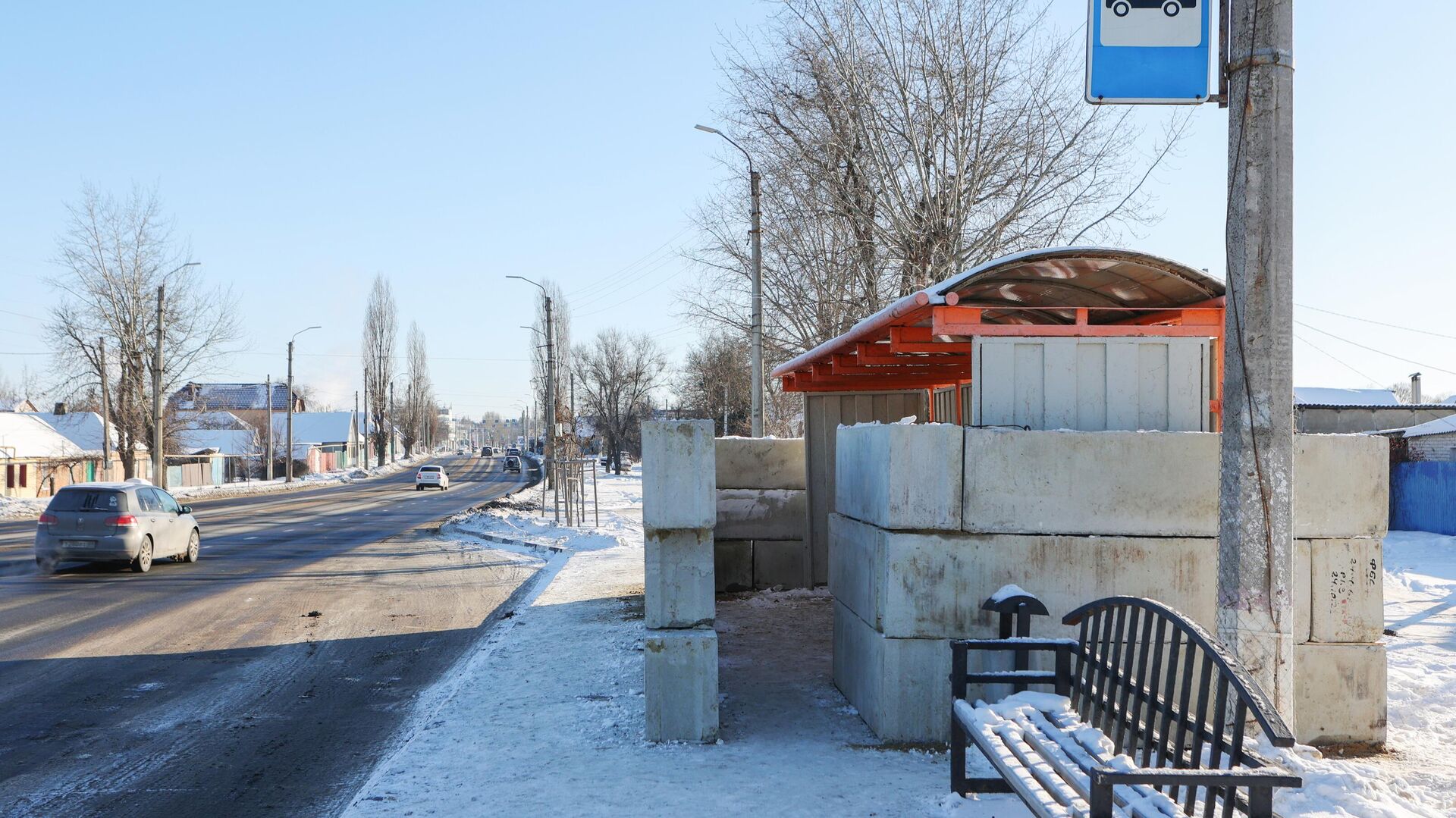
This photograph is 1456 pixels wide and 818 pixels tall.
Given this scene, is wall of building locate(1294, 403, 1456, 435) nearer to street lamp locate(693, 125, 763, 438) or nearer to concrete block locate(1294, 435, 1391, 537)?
street lamp locate(693, 125, 763, 438)

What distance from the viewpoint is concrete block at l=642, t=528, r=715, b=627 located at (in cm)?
635

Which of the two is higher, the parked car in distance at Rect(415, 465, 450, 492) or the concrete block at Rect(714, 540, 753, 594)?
the concrete block at Rect(714, 540, 753, 594)

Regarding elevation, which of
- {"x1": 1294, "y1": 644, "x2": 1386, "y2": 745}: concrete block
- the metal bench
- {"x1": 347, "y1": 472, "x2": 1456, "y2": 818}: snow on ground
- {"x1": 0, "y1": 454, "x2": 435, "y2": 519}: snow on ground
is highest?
the metal bench

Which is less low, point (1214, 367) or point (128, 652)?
point (1214, 367)

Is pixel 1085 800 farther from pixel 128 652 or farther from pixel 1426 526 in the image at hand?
pixel 1426 526

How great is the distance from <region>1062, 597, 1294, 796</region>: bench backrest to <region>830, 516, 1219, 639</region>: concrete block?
1006mm

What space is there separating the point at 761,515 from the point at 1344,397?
113 feet

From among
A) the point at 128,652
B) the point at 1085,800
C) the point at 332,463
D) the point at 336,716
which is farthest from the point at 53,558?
the point at 332,463

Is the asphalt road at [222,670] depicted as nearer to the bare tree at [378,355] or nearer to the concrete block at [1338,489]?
the concrete block at [1338,489]

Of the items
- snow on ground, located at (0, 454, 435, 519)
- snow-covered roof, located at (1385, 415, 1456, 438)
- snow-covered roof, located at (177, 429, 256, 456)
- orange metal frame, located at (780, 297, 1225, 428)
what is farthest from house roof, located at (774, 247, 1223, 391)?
snow-covered roof, located at (177, 429, 256, 456)

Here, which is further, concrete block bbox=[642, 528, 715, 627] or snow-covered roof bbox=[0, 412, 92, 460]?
snow-covered roof bbox=[0, 412, 92, 460]

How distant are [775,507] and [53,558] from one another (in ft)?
37.3

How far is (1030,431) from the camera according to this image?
6238 mm

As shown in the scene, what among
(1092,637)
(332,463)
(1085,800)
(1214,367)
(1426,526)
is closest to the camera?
(1085,800)
